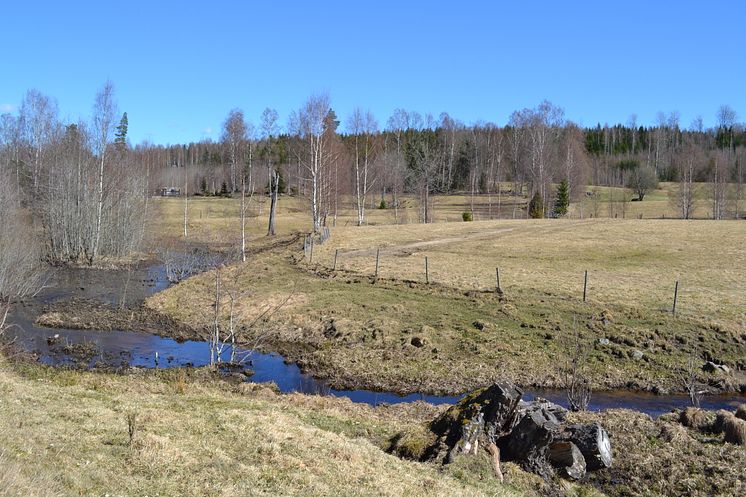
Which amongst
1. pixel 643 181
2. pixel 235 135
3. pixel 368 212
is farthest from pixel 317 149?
pixel 643 181

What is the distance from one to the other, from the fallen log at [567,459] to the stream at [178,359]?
5934 millimetres

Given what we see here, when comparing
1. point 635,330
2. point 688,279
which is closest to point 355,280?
point 635,330

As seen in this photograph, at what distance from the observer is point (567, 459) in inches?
473

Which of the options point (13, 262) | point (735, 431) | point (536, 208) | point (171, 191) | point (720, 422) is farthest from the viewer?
point (171, 191)

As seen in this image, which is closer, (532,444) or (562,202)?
(532,444)

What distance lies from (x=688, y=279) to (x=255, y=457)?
2853 centimetres

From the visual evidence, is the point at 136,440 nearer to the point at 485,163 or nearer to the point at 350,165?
the point at 350,165

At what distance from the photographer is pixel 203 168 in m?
136

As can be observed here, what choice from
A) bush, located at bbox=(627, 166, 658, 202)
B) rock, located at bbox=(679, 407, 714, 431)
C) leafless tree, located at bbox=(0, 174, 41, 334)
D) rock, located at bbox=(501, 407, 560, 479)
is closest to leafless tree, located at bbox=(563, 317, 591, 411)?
rock, located at bbox=(679, 407, 714, 431)

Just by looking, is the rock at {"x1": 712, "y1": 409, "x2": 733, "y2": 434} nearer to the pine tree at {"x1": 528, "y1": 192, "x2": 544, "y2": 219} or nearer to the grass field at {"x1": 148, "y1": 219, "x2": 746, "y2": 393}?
the grass field at {"x1": 148, "y1": 219, "x2": 746, "y2": 393}

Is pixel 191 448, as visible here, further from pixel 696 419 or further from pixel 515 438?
pixel 696 419

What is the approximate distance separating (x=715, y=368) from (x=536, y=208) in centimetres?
5434

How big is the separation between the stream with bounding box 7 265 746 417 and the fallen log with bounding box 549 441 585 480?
5.93 m

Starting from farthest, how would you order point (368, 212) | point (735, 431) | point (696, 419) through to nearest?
point (368, 212)
point (696, 419)
point (735, 431)
